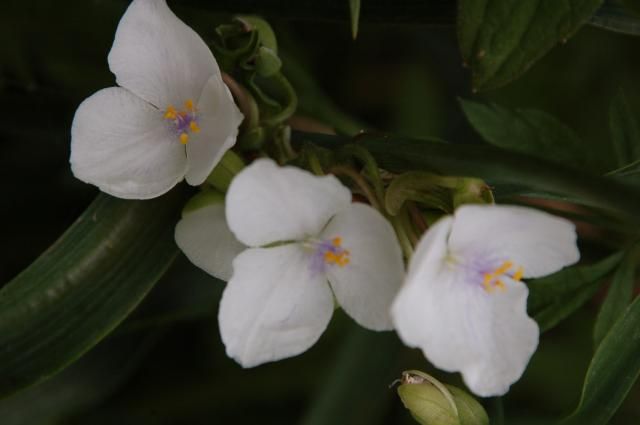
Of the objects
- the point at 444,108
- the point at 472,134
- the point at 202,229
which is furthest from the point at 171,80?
the point at 444,108

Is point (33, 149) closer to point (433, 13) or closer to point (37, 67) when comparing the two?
point (37, 67)

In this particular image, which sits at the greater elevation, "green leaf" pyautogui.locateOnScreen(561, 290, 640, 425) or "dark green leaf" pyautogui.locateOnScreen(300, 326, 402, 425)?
"green leaf" pyautogui.locateOnScreen(561, 290, 640, 425)

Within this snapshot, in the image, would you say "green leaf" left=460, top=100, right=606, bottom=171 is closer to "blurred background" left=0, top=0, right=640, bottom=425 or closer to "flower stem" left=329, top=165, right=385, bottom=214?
"blurred background" left=0, top=0, right=640, bottom=425

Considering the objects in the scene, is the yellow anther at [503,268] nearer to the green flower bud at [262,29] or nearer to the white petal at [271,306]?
the white petal at [271,306]

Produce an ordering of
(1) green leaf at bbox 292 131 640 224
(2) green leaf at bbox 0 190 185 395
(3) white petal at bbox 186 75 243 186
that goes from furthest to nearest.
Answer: (2) green leaf at bbox 0 190 185 395
(3) white petal at bbox 186 75 243 186
(1) green leaf at bbox 292 131 640 224

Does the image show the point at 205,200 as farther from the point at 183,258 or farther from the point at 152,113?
the point at 183,258

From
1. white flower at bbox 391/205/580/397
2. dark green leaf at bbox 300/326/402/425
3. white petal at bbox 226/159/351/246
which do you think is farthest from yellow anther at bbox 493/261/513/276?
dark green leaf at bbox 300/326/402/425

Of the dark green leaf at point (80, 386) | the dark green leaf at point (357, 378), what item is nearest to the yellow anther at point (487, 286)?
the dark green leaf at point (357, 378)
